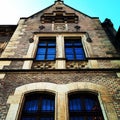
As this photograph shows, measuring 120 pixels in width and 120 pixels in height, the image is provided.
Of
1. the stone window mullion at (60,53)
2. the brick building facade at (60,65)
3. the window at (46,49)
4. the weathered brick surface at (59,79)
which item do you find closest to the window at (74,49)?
the brick building facade at (60,65)

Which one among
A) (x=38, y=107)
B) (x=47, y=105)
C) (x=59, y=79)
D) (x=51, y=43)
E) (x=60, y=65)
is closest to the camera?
(x=38, y=107)

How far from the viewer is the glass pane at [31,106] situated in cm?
630

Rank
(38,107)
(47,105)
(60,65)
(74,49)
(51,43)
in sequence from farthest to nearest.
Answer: (51,43)
(74,49)
(60,65)
(47,105)
(38,107)

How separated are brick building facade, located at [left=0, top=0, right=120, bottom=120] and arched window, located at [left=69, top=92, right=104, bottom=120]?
0.03 metres

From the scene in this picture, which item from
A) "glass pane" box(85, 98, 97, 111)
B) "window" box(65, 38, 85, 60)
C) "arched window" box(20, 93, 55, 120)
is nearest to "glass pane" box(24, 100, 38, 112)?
"arched window" box(20, 93, 55, 120)

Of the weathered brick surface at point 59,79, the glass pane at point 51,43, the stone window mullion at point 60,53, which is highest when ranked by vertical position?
the glass pane at point 51,43

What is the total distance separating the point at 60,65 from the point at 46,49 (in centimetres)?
193

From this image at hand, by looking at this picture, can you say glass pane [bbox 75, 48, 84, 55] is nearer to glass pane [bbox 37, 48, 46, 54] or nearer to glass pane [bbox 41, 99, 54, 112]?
glass pane [bbox 37, 48, 46, 54]

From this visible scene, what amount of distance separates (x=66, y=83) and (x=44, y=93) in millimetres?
875

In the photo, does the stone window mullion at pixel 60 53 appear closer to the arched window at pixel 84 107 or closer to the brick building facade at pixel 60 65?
the brick building facade at pixel 60 65

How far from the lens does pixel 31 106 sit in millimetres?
6449

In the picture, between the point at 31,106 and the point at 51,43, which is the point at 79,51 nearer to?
the point at 51,43

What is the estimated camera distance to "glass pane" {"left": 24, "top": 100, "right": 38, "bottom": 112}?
6.30 m

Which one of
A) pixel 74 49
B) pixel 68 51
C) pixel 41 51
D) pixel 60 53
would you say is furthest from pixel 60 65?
pixel 74 49
